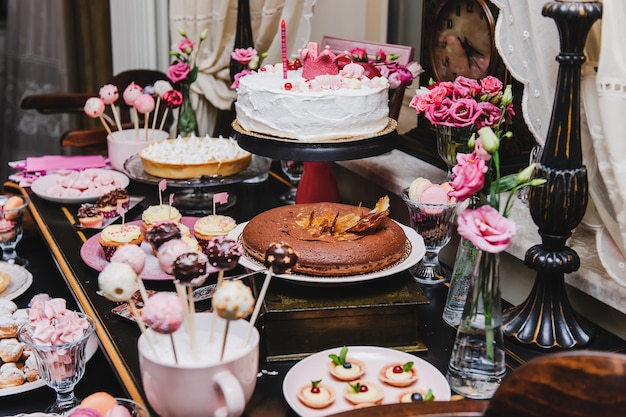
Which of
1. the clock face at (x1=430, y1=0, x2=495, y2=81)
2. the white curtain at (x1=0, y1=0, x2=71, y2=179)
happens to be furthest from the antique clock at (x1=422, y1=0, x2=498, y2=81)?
the white curtain at (x1=0, y1=0, x2=71, y2=179)

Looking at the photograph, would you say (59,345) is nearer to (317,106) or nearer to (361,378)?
(361,378)

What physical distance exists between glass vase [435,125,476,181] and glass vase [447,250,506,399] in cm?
47

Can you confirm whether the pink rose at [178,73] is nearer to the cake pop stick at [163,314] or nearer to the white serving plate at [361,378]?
the white serving plate at [361,378]

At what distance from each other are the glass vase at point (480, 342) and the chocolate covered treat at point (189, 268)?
0.40 m

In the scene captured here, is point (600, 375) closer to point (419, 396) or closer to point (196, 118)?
point (419, 396)

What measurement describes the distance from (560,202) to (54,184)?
1.45m

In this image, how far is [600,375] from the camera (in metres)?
0.81

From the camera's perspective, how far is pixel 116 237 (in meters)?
1.66

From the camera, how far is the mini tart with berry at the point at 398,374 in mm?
1177

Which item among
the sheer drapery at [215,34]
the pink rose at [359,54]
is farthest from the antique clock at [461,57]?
the sheer drapery at [215,34]

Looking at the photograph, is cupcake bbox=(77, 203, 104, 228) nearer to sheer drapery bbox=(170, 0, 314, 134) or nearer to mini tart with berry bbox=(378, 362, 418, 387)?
sheer drapery bbox=(170, 0, 314, 134)

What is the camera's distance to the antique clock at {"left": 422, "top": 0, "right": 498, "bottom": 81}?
1.85 metres

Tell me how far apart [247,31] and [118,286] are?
59.4 inches

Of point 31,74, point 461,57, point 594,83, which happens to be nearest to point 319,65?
point 461,57
